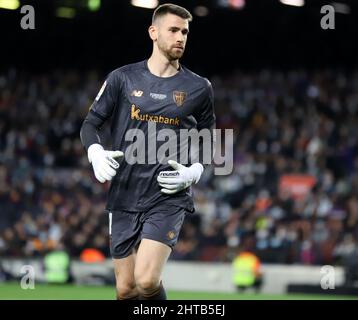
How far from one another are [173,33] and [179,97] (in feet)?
1.82

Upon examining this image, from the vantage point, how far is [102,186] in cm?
2262

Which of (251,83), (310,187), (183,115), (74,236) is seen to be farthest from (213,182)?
(183,115)

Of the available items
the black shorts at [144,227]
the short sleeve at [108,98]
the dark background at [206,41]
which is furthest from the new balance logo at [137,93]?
the dark background at [206,41]

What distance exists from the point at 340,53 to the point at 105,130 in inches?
328

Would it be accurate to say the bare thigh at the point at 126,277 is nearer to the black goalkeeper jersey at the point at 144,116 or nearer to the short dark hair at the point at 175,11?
the black goalkeeper jersey at the point at 144,116

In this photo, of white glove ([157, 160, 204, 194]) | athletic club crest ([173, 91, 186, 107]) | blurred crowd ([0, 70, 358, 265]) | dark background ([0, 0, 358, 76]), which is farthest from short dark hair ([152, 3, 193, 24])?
dark background ([0, 0, 358, 76])

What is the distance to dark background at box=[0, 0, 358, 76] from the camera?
27.9 metres

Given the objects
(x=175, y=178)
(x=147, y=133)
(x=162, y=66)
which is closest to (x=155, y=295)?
(x=175, y=178)

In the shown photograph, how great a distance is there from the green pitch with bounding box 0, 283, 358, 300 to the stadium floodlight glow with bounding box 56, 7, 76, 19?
9431 mm

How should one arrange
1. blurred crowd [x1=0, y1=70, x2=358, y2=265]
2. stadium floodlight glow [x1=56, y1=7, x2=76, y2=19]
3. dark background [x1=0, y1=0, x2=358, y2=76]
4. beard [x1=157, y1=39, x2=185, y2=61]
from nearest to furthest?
beard [x1=157, y1=39, x2=185, y2=61], blurred crowd [x1=0, y1=70, x2=358, y2=265], stadium floodlight glow [x1=56, y1=7, x2=76, y2=19], dark background [x1=0, y1=0, x2=358, y2=76]

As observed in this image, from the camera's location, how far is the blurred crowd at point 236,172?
19.3 meters

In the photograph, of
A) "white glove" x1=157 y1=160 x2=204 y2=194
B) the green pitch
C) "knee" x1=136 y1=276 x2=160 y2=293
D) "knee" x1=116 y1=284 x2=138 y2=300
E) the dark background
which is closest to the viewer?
"knee" x1=136 y1=276 x2=160 y2=293

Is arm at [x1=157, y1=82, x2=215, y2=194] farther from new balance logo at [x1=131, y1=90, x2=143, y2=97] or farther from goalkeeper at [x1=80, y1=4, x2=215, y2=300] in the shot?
new balance logo at [x1=131, y1=90, x2=143, y2=97]
